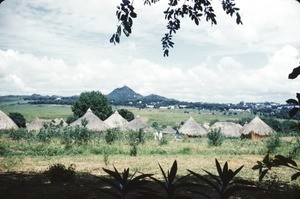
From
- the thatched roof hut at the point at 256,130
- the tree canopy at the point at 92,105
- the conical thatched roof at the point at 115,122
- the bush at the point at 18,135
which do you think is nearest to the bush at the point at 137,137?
the bush at the point at 18,135

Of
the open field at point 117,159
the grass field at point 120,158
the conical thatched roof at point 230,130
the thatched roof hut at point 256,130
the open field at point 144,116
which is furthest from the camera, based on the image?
the open field at point 144,116

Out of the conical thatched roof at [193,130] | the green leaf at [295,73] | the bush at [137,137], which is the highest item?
the green leaf at [295,73]

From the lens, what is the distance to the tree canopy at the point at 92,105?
224 ft

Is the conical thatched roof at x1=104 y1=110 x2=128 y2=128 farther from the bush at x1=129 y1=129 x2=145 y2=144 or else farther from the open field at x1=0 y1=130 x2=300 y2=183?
the open field at x1=0 y1=130 x2=300 y2=183

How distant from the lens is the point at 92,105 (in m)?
68.2

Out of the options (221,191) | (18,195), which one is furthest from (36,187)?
(221,191)

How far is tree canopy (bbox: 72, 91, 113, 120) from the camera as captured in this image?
224 feet

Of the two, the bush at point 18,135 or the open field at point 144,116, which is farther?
the open field at point 144,116

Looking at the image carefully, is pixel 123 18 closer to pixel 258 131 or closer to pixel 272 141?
pixel 272 141

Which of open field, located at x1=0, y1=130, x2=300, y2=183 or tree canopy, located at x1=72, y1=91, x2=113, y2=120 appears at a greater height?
tree canopy, located at x1=72, y1=91, x2=113, y2=120

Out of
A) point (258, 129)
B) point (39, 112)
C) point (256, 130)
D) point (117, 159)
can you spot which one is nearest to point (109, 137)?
point (117, 159)

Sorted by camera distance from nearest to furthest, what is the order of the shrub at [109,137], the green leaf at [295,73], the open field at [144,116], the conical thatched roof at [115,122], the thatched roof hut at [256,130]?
the green leaf at [295,73] → the shrub at [109,137] → the thatched roof hut at [256,130] → the conical thatched roof at [115,122] → the open field at [144,116]

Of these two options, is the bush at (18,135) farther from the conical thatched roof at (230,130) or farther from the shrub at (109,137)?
the conical thatched roof at (230,130)

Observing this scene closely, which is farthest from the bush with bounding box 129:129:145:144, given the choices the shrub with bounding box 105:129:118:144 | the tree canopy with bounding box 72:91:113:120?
the tree canopy with bounding box 72:91:113:120
